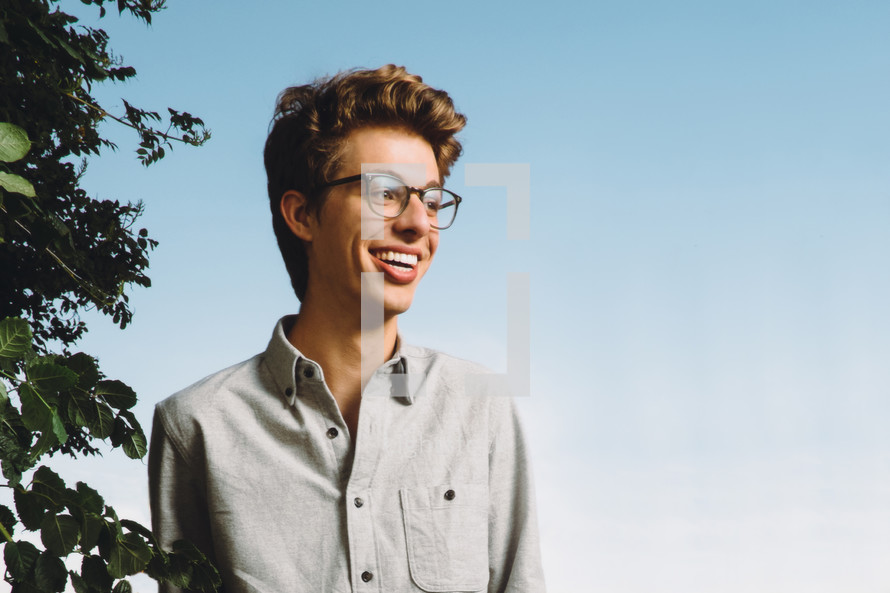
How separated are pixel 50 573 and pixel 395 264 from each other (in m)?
0.90

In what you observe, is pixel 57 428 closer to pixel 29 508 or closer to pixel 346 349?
pixel 29 508

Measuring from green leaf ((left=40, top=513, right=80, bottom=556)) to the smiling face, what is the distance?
2.20 ft

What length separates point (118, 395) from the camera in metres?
2.00

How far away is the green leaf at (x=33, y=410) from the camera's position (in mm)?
1796

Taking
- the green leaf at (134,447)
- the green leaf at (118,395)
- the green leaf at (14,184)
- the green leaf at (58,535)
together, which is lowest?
the green leaf at (58,535)

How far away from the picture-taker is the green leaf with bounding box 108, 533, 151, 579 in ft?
6.20

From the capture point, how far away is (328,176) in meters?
2.09

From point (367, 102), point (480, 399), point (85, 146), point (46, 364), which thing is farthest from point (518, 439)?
point (85, 146)

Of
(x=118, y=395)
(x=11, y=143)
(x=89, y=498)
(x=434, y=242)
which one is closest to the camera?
(x=11, y=143)

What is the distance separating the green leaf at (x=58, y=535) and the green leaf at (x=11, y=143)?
2.23 ft

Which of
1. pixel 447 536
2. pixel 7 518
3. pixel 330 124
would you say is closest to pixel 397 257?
pixel 330 124

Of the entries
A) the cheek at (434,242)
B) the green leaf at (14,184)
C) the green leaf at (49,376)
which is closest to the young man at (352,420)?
the cheek at (434,242)

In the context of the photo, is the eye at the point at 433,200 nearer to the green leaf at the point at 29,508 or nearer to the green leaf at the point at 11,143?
the green leaf at the point at 11,143

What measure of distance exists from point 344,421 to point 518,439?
17.6 inches
